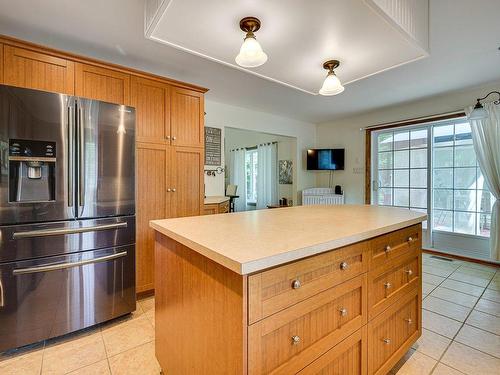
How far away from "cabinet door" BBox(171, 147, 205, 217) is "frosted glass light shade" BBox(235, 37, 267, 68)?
1.29 metres

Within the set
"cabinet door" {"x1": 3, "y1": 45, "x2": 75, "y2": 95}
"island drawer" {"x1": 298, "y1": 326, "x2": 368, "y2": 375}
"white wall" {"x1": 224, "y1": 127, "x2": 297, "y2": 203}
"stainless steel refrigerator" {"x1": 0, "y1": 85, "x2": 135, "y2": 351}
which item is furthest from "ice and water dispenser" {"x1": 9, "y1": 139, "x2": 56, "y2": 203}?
"white wall" {"x1": 224, "y1": 127, "x2": 297, "y2": 203}

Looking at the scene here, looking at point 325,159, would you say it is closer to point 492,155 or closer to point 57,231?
point 492,155

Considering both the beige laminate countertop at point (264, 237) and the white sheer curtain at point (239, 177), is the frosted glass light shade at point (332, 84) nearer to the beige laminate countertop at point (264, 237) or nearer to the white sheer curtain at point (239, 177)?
the beige laminate countertop at point (264, 237)

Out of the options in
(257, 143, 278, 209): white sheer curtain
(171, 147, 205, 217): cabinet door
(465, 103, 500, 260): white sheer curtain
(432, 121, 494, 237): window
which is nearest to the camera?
(171, 147, 205, 217): cabinet door

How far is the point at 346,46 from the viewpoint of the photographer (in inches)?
66.1

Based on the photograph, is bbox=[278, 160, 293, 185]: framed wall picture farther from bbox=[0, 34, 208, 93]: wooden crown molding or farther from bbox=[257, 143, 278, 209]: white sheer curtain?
bbox=[0, 34, 208, 93]: wooden crown molding

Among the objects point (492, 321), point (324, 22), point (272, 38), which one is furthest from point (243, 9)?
point (492, 321)

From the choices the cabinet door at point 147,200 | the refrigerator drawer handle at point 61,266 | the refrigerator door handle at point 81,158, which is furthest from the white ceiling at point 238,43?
the refrigerator drawer handle at point 61,266

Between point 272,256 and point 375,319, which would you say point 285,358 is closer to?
point 272,256

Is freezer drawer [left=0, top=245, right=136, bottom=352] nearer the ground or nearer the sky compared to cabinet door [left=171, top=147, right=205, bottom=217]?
nearer the ground

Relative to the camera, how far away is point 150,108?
2.37 meters

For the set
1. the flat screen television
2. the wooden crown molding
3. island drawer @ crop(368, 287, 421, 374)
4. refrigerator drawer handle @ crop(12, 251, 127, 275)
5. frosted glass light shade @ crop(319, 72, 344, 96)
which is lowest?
island drawer @ crop(368, 287, 421, 374)

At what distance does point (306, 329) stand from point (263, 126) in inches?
158

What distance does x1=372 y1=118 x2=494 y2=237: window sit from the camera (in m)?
3.50
